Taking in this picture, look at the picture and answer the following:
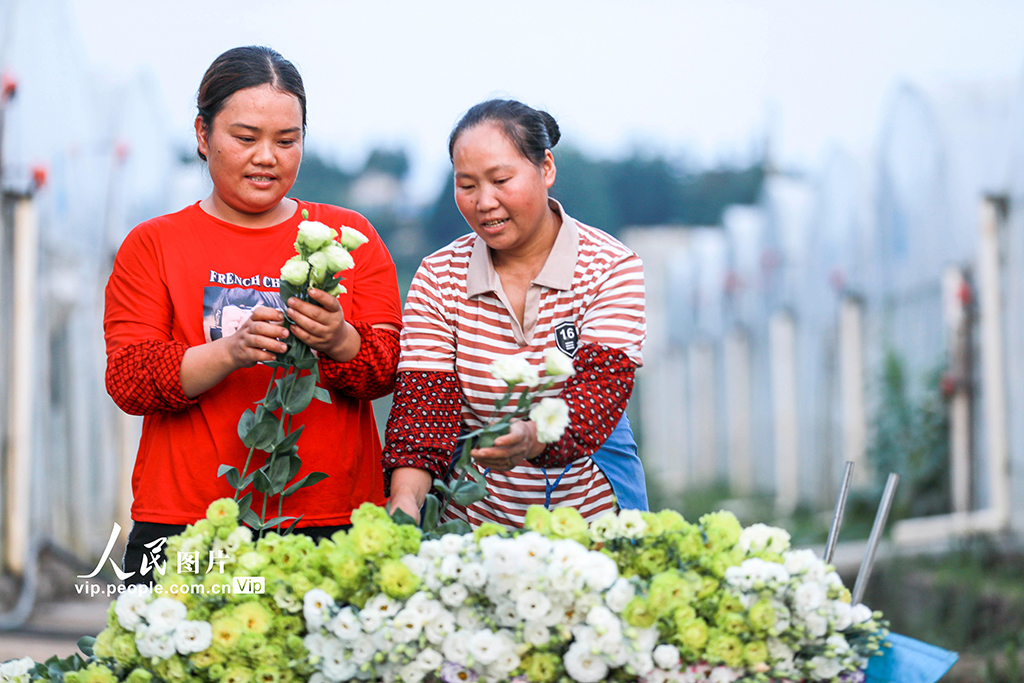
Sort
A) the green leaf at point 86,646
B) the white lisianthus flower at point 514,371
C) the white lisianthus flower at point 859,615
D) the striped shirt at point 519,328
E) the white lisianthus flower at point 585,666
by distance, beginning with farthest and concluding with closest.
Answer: the striped shirt at point 519,328 < the green leaf at point 86,646 < the white lisianthus flower at point 514,371 < the white lisianthus flower at point 859,615 < the white lisianthus flower at point 585,666

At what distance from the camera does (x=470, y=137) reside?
5.86ft

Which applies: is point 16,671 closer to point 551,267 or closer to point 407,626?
point 407,626

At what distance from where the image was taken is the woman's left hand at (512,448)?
1.56m

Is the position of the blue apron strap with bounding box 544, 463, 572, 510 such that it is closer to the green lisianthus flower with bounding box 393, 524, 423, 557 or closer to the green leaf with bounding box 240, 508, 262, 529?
the green lisianthus flower with bounding box 393, 524, 423, 557

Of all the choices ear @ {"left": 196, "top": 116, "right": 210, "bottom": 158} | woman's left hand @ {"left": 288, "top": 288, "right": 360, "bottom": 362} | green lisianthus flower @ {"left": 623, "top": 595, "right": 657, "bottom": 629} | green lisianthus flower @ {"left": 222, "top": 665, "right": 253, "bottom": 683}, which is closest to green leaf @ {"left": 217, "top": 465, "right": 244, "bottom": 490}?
woman's left hand @ {"left": 288, "top": 288, "right": 360, "bottom": 362}

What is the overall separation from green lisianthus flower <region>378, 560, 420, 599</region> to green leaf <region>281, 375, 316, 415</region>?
37cm

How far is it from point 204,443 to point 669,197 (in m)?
20.9

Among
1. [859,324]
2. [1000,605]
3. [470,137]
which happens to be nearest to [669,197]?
[859,324]

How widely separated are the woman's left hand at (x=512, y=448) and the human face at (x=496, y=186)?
0.38 metres

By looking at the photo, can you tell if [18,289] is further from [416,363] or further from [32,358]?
[416,363]

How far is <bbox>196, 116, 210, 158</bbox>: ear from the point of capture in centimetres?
182

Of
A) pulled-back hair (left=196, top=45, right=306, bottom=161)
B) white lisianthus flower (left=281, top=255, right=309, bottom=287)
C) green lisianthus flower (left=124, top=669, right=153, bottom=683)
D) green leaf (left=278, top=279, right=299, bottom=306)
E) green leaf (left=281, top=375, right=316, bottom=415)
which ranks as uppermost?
Answer: pulled-back hair (left=196, top=45, right=306, bottom=161)

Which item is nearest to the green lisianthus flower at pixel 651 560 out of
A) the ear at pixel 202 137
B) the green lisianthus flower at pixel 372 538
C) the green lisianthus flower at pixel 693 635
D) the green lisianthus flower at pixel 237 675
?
the green lisianthus flower at pixel 693 635

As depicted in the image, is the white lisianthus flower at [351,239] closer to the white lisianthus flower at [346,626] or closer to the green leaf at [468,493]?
the green leaf at [468,493]
